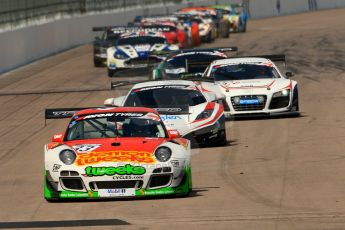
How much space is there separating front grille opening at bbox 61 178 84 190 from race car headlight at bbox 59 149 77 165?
19cm

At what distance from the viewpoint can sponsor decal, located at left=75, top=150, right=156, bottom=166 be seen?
12.6m

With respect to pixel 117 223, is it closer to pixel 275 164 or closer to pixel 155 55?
pixel 275 164

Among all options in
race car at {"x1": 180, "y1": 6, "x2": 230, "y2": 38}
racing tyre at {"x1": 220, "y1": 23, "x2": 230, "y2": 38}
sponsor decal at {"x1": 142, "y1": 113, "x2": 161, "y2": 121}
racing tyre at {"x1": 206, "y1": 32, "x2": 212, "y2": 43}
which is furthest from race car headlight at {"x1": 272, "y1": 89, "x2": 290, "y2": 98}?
racing tyre at {"x1": 220, "y1": 23, "x2": 230, "y2": 38}

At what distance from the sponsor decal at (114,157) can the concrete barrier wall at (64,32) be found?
23.5 m

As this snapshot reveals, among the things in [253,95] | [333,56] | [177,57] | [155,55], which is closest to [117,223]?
[253,95]

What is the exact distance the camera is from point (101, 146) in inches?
512

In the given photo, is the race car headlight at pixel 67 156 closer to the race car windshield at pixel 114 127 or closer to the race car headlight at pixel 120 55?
the race car windshield at pixel 114 127

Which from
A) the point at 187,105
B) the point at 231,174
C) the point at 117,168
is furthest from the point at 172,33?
the point at 117,168

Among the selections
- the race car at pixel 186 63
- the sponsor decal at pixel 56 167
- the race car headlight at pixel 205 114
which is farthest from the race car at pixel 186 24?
the sponsor decal at pixel 56 167

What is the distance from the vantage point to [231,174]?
14656mm

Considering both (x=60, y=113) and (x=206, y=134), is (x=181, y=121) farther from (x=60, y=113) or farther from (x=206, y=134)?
(x=60, y=113)

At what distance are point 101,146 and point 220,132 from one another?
4811 millimetres

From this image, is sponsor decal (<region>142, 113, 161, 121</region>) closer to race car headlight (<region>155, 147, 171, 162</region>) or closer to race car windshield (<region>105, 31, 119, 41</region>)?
race car headlight (<region>155, 147, 171, 162</region>)

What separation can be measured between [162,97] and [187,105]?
0.77 metres
